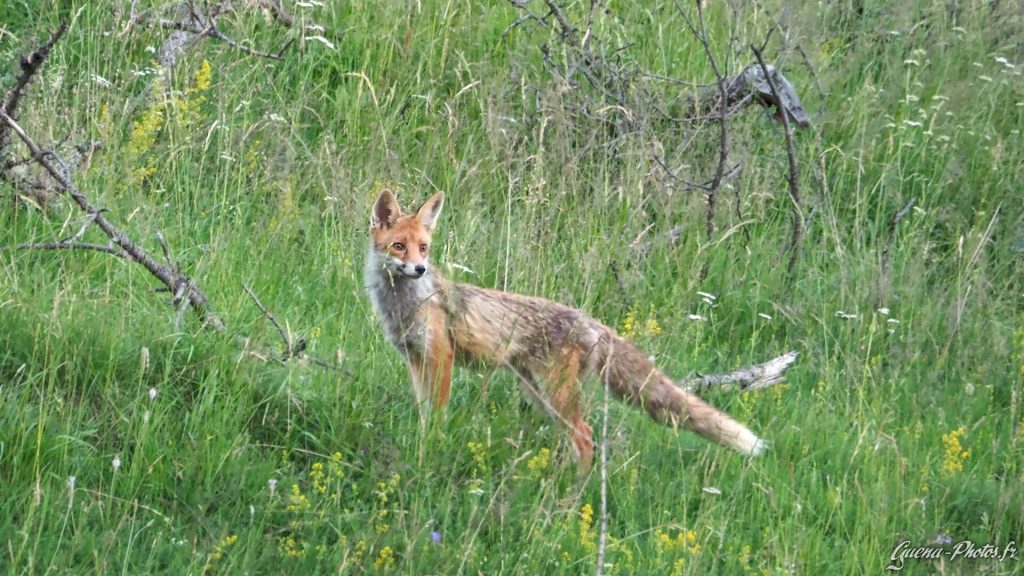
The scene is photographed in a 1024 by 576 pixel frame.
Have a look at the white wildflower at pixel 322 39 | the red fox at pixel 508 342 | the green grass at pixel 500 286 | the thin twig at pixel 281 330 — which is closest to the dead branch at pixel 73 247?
the green grass at pixel 500 286

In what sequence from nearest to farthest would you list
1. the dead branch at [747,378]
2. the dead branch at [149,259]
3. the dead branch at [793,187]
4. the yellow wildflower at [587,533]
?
the yellow wildflower at [587,533] < the dead branch at [149,259] < the dead branch at [747,378] < the dead branch at [793,187]

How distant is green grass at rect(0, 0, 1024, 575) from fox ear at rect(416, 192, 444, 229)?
293mm

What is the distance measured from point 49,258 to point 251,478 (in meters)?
1.87

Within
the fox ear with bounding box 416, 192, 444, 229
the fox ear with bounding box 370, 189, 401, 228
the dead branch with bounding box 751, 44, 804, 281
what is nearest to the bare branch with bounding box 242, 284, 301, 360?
the fox ear with bounding box 370, 189, 401, 228

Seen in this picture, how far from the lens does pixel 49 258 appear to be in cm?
551

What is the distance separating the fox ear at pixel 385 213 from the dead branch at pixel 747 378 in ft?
5.05

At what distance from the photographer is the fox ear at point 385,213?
5906mm

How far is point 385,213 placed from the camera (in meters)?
5.97

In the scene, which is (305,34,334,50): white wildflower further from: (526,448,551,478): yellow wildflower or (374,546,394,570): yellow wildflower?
(374,546,394,570): yellow wildflower

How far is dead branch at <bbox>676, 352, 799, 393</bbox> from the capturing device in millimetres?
5613

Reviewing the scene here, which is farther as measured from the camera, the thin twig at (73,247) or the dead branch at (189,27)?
the dead branch at (189,27)

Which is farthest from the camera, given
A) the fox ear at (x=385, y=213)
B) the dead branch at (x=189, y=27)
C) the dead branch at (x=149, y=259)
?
the dead branch at (x=189, y=27)

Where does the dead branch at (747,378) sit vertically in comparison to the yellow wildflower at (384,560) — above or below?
above

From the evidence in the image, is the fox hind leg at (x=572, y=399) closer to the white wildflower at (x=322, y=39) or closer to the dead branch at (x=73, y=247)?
the dead branch at (x=73, y=247)
